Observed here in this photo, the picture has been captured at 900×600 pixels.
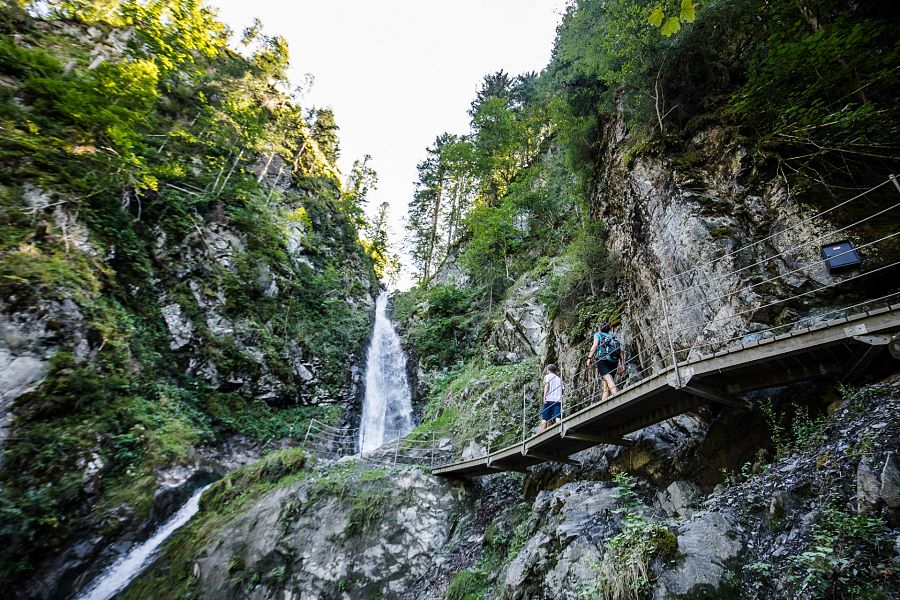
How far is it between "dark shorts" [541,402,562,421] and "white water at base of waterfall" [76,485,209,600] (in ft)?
32.6

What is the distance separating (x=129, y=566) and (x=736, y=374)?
13.0m

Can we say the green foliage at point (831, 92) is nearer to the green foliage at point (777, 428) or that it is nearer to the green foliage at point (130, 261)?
the green foliage at point (777, 428)

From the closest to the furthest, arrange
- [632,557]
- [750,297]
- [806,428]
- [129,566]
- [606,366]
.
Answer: [632,557], [806,428], [750,297], [606,366], [129,566]

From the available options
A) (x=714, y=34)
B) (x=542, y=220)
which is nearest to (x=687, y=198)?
(x=714, y=34)

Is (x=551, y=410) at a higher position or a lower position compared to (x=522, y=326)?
lower

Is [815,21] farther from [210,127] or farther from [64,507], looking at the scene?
[210,127]

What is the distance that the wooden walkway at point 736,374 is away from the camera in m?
3.49

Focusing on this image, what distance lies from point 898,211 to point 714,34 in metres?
5.46

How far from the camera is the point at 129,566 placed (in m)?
8.72

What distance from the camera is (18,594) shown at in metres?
7.29

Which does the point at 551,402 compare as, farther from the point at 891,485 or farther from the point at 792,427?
the point at 891,485

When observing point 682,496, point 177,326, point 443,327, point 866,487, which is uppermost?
point 177,326

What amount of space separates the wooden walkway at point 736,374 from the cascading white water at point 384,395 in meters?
11.6

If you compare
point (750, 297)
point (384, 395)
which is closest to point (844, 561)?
point (750, 297)
